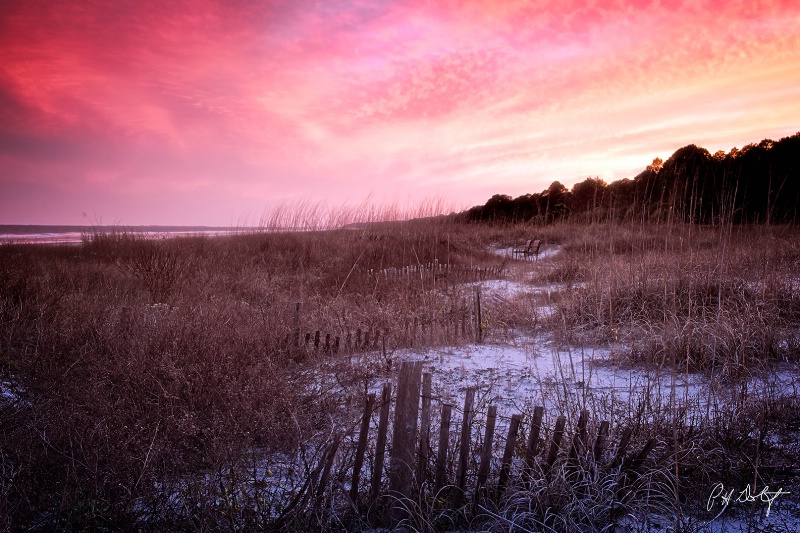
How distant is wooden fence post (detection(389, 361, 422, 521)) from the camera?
2.14m

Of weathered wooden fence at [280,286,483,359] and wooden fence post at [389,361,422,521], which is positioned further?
weathered wooden fence at [280,286,483,359]

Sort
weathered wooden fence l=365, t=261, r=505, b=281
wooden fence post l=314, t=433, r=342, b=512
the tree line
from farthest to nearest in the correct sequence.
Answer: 1. the tree line
2. weathered wooden fence l=365, t=261, r=505, b=281
3. wooden fence post l=314, t=433, r=342, b=512

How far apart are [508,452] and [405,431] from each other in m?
0.52

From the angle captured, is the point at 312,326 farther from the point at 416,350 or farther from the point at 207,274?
the point at 207,274

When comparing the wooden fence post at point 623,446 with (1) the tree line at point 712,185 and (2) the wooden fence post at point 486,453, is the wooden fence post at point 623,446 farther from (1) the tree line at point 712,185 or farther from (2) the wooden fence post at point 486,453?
(1) the tree line at point 712,185

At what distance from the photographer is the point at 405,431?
85.7 inches

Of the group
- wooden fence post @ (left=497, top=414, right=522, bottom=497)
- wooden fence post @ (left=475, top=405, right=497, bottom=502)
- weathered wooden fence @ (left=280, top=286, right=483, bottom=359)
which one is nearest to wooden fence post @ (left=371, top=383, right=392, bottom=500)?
wooden fence post @ (left=475, top=405, right=497, bottom=502)

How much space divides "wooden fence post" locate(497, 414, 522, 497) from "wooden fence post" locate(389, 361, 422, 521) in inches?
17.8

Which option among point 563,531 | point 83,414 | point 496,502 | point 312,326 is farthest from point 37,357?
point 563,531

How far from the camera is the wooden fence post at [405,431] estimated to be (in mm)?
2139

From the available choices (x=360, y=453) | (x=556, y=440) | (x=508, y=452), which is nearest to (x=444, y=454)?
(x=508, y=452)

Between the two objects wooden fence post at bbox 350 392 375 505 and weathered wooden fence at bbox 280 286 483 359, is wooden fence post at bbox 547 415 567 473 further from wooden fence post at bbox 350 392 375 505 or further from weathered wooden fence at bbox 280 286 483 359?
weathered wooden fence at bbox 280 286 483 359

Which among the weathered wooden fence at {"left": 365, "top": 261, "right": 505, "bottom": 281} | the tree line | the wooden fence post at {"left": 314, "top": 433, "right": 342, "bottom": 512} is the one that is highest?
the tree line

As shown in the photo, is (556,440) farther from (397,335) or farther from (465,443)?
(397,335)
